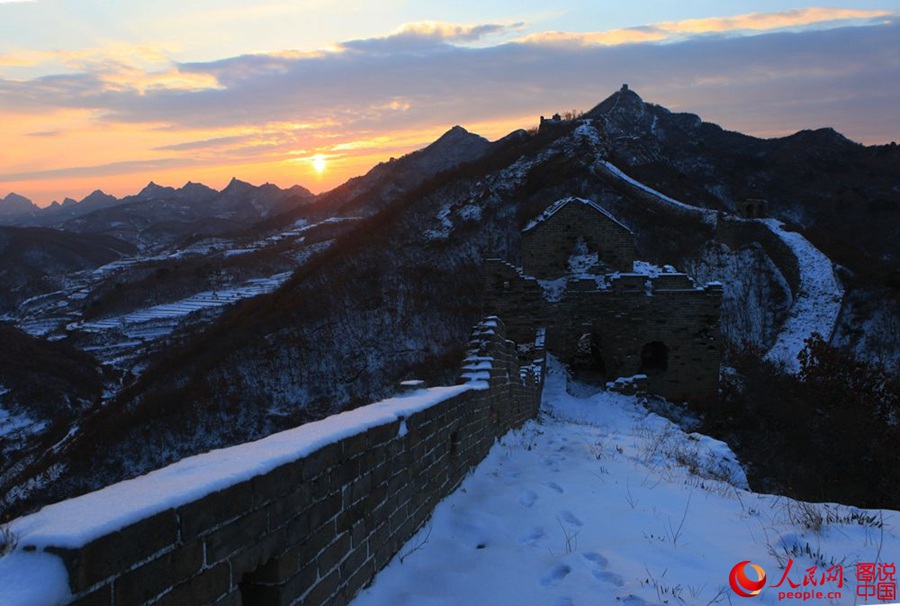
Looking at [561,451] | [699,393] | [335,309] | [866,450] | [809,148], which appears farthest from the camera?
[809,148]

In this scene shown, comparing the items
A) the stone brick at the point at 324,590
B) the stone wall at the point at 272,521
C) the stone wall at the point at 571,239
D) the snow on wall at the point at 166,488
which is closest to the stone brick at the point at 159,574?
the stone wall at the point at 272,521

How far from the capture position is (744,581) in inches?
136

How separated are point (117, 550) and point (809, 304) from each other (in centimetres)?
2741

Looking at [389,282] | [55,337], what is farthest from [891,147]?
[55,337]

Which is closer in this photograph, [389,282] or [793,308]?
[793,308]

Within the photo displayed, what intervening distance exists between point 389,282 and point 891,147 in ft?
213

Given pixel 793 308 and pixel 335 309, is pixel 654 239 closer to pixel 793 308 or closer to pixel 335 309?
pixel 793 308

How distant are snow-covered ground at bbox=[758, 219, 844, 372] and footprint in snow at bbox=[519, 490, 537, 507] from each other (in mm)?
17596

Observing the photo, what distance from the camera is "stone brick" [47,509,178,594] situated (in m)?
1.68

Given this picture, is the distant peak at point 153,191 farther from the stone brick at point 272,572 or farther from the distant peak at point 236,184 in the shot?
the stone brick at point 272,572

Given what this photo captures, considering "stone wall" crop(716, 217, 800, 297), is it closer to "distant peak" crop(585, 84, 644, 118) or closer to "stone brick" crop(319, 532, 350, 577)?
"stone brick" crop(319, 532, 350, 577)

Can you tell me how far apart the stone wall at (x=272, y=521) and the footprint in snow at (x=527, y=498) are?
821 millimetres

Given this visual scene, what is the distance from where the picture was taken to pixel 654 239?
31.4 metres

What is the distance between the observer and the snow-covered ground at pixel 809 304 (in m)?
21.8
